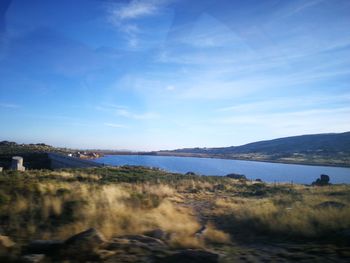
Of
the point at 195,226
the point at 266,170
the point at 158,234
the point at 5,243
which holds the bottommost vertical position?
the point at 266,170

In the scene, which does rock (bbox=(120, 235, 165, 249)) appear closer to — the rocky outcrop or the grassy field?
the rocky outcrop

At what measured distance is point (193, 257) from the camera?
6.56 m

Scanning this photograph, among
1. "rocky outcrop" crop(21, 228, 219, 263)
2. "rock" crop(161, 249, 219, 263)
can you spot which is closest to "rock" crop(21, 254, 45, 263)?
"rocky outcrop" crop(21, 228, 219, 263)

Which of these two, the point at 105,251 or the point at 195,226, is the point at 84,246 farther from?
the point at 195,226

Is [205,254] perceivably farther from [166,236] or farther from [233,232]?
[233,232]

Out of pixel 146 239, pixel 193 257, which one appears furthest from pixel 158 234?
pixel 193 257

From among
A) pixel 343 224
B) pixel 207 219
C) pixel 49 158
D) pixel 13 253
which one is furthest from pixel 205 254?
pixel 49 158

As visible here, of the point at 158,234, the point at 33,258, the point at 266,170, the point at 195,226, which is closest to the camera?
the point at 33,258

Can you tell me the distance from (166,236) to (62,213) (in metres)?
4.01

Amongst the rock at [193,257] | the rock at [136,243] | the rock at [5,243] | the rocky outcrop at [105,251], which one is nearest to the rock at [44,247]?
the rocky outcrop at [105,251]

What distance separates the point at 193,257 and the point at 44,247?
3067mm

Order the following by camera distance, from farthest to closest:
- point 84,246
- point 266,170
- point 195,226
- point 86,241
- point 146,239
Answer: point 266,170, point 195,226, point 146,239, point 86,241, point 84,246

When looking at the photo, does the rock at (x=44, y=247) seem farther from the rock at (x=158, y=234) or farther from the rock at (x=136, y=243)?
the rock at (x=158, y=234)

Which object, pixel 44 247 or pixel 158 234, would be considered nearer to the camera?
pixel 44 247
